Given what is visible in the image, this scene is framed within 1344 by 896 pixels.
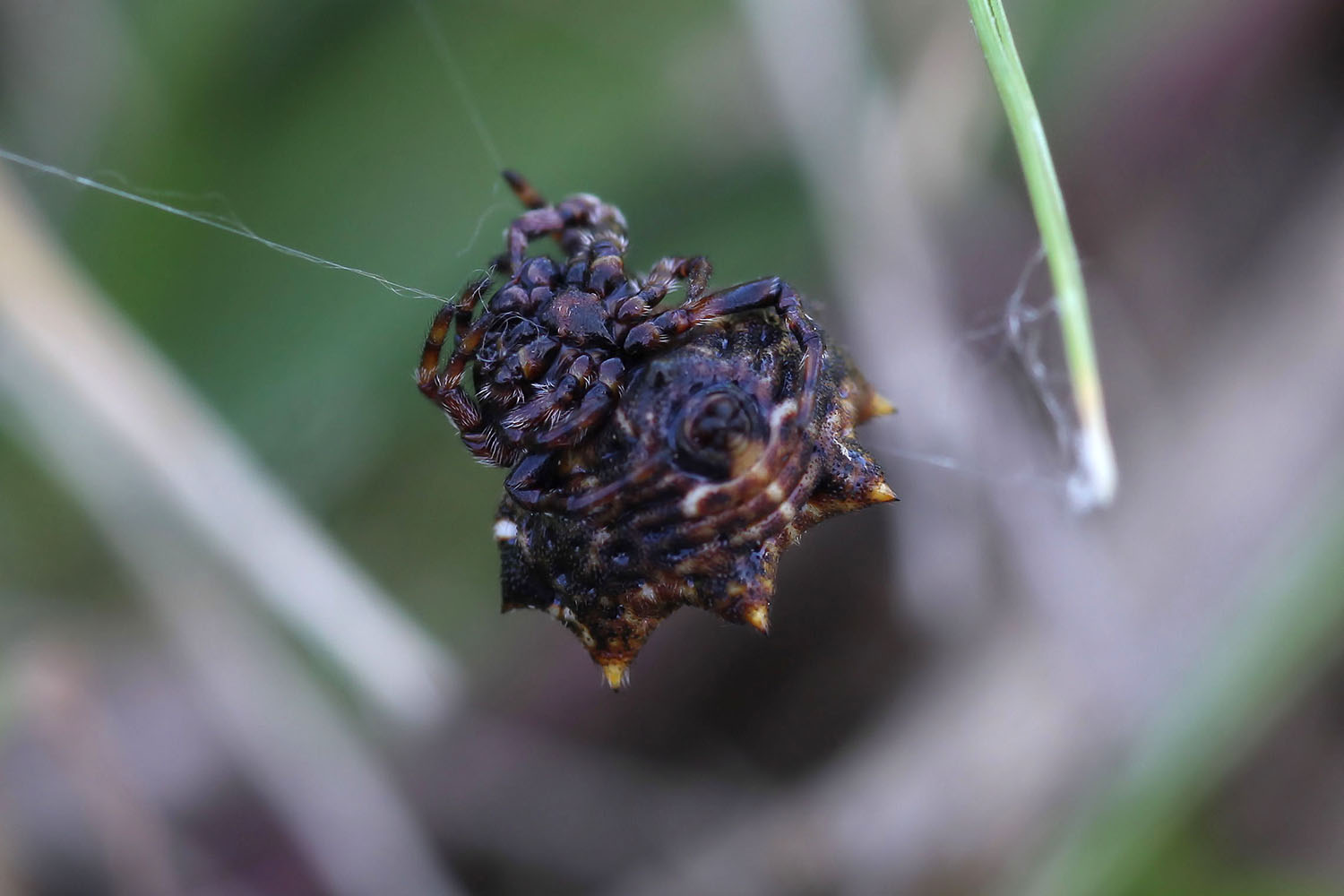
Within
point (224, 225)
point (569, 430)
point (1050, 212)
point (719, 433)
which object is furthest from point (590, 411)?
point (224, 225)

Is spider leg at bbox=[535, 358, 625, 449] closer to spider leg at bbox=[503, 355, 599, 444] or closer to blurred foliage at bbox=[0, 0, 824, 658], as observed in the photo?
spider leg at bbox=[503, 355, 599, 444]

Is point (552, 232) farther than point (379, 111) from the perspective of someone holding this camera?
No

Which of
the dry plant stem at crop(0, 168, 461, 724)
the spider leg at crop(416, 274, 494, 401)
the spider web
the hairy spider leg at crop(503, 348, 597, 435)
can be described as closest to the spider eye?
the hairy spider leg at crop(503, 348, 597, 435)

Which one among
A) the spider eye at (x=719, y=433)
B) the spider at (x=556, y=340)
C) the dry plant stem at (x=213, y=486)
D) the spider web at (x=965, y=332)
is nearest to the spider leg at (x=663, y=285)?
the spider at (x=556, y=340)

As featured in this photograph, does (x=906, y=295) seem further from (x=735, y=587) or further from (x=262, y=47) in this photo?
(x=262, y=47)

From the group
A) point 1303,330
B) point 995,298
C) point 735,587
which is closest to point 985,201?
point 995,298

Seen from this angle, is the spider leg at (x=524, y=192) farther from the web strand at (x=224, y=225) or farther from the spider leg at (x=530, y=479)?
the spider leg at (x=530, y=479)
